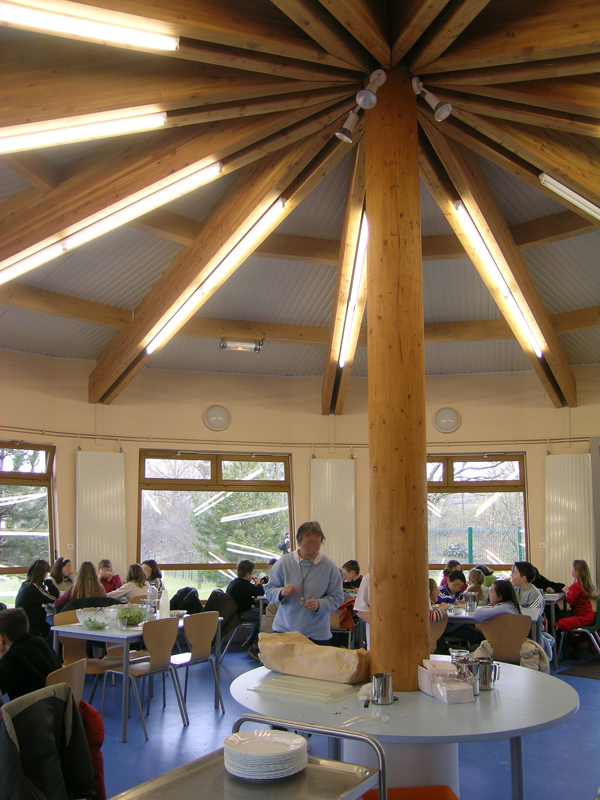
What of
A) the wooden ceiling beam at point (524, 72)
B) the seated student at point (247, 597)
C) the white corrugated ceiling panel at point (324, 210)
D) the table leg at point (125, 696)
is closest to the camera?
the wooden ceiling beam at point (524, 72)

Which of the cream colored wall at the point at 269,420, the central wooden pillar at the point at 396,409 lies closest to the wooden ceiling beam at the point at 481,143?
the central wooden pillar at the point at 396,409

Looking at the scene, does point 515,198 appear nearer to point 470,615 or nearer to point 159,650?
point 470,615

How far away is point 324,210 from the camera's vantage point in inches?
276

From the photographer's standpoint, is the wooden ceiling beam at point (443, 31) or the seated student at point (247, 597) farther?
the seated student at point (247, 597)

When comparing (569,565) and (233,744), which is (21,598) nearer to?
(233,744)

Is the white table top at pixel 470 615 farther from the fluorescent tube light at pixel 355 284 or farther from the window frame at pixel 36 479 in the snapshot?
the window frame at pixel 36 479

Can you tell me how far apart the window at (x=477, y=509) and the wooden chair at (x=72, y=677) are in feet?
23.8

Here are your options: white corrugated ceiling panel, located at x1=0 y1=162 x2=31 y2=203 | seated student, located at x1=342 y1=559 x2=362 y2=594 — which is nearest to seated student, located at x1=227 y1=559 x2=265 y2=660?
seated student, located at x1=342 y1=559 x2=362 y2=594

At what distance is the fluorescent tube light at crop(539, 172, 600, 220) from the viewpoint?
16.9ft

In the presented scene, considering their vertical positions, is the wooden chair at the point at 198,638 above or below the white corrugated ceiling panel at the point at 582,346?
below

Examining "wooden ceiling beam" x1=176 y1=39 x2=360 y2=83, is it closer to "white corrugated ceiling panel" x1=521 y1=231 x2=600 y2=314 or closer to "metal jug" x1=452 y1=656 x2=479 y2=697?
"metal jug" x1=452 y1=656 x2=479 y2=697

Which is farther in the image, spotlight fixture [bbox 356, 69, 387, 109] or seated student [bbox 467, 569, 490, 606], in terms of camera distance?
seated student [bbox 467, 569, 490, 606]

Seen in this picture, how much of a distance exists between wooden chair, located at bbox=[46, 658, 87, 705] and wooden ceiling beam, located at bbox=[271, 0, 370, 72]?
3.68 m

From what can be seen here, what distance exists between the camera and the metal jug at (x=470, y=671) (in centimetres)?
322
